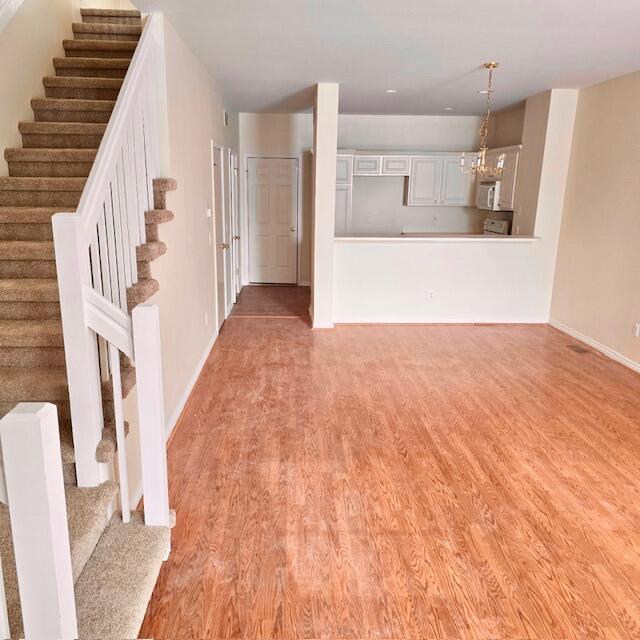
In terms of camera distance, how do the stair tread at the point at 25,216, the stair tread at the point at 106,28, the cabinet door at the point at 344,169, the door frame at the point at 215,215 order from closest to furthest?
the stair tread at the point at 25,216
the stair tread at the point at 106,28
the door frame at the point at 215,215
the cabinet door at the point at 344,169

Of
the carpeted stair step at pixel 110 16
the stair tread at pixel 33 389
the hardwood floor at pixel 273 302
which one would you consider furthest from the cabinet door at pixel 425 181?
the stair tread at pixel 33 389

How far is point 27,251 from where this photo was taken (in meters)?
2.70

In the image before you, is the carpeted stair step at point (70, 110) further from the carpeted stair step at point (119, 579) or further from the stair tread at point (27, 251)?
the carpeted stair step at point (119, 579)

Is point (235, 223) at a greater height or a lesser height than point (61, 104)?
lesser

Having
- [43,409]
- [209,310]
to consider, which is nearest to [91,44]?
[209,310]

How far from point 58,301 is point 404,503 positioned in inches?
79.5

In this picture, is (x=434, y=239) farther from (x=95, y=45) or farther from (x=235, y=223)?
(x=95, y=45)

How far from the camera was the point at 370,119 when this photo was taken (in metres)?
7.82

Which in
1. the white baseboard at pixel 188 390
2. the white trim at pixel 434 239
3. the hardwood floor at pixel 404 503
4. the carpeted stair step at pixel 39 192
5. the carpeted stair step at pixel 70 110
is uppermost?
the carpeted stair step at pixel 70 110

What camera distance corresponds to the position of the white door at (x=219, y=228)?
218 inches

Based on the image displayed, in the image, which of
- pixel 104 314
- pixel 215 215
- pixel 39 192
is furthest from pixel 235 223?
pixel 104 314

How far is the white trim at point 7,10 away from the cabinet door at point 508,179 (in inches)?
205

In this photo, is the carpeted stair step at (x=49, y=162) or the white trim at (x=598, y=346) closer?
the carpeted stair step at (x=49, y=162)

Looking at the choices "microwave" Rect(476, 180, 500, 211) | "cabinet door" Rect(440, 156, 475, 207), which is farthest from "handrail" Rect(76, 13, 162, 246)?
"cabinet door" Rect(440, 156, 475, 207)
